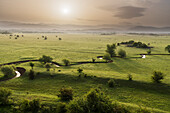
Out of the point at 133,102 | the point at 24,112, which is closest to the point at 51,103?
the point at 24,112

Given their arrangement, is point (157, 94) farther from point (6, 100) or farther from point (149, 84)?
point (6, 100)

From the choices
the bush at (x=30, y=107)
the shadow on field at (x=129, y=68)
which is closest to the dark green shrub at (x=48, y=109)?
the bush at (x=30, y=107)

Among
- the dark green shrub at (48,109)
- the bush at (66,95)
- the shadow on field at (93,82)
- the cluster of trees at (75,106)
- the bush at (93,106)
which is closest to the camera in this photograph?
the bush at (93,106)

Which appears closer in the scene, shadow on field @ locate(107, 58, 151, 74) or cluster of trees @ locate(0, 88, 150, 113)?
cluster of trees @ locate(0, 88, 150, 113)

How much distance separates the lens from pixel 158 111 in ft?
86.7

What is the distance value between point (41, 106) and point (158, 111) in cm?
2782

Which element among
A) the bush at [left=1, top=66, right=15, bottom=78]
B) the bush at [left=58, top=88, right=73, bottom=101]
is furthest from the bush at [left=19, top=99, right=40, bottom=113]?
the bush at [left=1, top=66, right=15, bottom=78]

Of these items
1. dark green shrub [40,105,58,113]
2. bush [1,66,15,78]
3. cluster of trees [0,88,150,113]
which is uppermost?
bush [1,66,15,78]

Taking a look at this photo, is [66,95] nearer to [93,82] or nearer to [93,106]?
[93,106]

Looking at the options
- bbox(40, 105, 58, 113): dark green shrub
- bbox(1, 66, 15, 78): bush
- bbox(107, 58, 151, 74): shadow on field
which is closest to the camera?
bbox(40, 105, 58, 113): dark green shrub

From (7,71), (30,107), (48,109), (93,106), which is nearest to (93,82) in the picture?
(93,106)

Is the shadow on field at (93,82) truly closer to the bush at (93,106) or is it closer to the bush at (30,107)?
the bush at (93,106)

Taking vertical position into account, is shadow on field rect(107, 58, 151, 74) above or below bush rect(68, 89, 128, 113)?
above

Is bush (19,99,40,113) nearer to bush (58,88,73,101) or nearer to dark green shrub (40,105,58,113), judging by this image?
dark green shrub (40,105,58,113)
